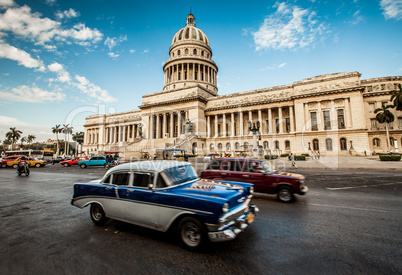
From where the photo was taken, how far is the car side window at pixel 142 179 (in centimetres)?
427

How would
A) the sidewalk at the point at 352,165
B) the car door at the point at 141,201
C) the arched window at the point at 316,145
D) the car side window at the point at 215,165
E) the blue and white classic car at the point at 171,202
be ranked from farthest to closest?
the arched window at the point at 316,145 → the sidewalk at the point at 352,165 → the car side window at the point at 215,165 → the car door at the point at 141,201 → the blue and white classic car at the point at 171,202

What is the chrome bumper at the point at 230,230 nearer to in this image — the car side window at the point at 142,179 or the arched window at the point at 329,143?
the car side window at the point at 142,179

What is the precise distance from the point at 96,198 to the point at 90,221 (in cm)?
91

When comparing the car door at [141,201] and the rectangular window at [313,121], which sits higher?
the rectangular window at [313,121]

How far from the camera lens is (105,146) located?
67.3 metres

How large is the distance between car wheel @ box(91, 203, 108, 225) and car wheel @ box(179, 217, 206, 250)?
8.05 ft

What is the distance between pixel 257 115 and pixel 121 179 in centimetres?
4579

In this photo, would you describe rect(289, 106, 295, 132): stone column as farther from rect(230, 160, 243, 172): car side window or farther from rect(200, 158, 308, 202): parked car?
rect(230, 160, 243, 172): car side window

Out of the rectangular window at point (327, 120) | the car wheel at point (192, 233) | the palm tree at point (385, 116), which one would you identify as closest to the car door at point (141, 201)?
the car wheel at point (192, 233)

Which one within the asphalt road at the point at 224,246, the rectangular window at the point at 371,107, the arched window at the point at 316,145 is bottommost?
the asphalt road at the point at 224,246

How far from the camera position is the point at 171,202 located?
3.75 m

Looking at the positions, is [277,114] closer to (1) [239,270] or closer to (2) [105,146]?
(1) [239,270]

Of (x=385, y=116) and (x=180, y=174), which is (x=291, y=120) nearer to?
(x=385, y=116)

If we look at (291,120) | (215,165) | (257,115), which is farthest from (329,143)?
(215,165)
